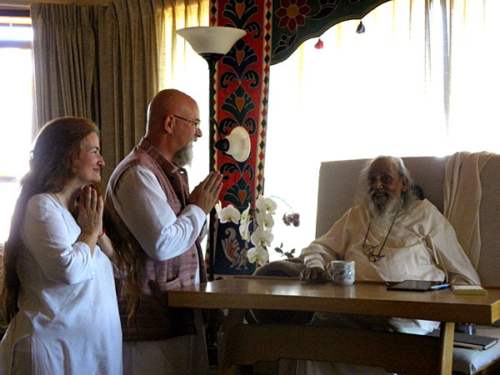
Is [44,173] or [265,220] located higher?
[44,173]

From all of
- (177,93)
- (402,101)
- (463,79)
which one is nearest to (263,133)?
(402,101)

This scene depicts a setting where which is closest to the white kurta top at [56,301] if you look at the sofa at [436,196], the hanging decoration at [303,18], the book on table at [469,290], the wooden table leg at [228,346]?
the wooden table leg at [228,346]

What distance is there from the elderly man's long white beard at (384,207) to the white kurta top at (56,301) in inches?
63.7

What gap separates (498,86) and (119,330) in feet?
8.35

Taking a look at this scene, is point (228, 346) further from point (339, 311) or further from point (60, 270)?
point (60, 270)

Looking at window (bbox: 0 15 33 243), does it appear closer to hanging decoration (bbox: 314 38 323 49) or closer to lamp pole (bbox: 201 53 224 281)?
lamp pole (bbox: 201 53 224 281)

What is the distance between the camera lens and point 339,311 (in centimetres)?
211

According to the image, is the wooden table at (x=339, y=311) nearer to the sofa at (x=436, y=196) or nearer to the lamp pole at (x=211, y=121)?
the sofa at (x=436, y=196)

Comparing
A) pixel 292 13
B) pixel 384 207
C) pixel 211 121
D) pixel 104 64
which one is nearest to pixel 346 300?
pixel 384 207

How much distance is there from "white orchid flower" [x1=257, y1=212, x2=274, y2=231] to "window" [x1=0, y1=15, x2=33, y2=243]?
298 centimetres

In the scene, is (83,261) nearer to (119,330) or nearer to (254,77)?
(119,330)

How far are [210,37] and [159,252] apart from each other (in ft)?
5.39

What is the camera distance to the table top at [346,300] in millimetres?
1954

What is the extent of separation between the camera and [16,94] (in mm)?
5387
